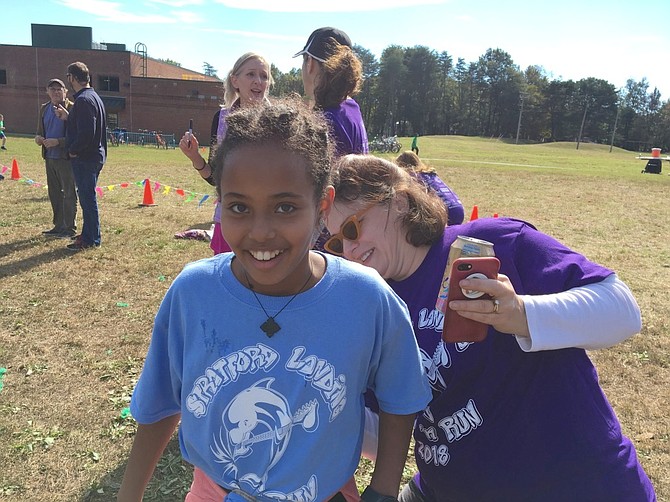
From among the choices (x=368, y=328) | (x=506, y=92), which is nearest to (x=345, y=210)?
(x=368, y=328)

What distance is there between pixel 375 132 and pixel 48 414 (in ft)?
300

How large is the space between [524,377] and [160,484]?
2339 millimetres

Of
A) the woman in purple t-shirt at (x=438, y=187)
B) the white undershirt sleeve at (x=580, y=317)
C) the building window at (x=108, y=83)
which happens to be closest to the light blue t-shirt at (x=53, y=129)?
the woman in purple t-shirt at (x=438, y=187)

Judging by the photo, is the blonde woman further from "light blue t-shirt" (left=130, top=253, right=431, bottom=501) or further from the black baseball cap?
"light blue t-shirt" (left=130, top=253, right=431, bottom=501)

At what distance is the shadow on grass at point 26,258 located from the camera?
21.9 ft

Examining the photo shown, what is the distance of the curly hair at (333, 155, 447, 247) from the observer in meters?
1.92

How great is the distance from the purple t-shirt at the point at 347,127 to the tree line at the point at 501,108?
87.9 meters

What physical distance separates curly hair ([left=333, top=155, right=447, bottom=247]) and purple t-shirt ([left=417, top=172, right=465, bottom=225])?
130 millimetres

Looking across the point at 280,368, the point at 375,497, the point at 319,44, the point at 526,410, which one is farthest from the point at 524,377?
the point at 319,44

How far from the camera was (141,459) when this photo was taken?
5.35ft

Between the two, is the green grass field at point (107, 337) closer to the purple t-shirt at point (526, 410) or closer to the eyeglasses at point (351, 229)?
the purple t-shirt at point (526, 410)

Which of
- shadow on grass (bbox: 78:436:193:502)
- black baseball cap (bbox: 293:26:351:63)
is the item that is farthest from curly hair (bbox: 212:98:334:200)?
shadow on grass (bbox: 78:436:193:502)

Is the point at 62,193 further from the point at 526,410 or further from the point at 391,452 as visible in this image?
the point at 526,410

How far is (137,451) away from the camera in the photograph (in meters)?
1.63
